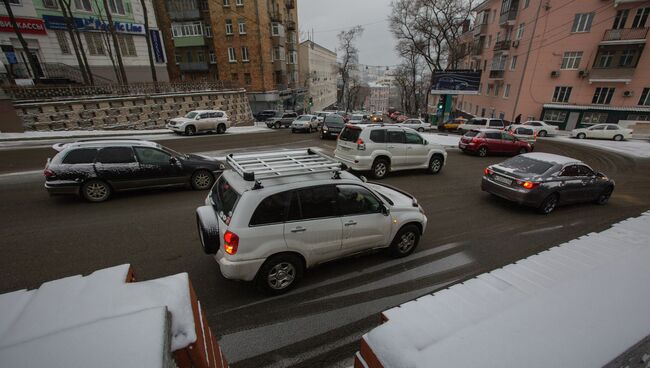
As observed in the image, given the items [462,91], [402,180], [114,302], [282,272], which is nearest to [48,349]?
[114,302]

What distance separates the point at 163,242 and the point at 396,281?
178 inches

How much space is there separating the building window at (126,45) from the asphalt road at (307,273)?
2445cm

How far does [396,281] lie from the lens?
14.8ft

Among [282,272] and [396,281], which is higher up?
[282,272]

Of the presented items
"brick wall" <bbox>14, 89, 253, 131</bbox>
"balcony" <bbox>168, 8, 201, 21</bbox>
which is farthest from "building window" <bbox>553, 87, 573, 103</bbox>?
"balcony" <bbox>168, 8, 201, 21</bbox>

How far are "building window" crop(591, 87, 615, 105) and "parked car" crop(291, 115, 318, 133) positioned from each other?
29173mm

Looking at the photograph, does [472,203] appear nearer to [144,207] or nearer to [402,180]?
[402,180]

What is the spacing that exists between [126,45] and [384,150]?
102ft

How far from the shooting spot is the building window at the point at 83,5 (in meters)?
24.5

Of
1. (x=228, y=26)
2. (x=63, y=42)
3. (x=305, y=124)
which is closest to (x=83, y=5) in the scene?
(x=63, y=42)

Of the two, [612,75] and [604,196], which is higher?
[612,75]

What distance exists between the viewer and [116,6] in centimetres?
2608

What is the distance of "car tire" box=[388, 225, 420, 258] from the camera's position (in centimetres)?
499

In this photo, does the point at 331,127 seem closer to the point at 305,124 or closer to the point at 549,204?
the point at 305,124
